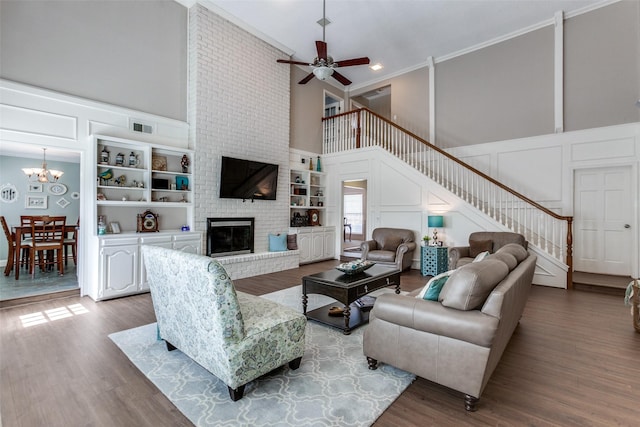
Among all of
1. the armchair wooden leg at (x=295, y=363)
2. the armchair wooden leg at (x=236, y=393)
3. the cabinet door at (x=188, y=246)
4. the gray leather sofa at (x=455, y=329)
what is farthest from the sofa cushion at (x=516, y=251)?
the cabinet door at (x=188, y=246)

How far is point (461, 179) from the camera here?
6441mm

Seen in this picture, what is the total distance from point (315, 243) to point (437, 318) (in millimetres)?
5688

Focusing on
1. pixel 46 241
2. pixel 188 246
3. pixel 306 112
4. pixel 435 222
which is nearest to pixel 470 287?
pixel 435 222

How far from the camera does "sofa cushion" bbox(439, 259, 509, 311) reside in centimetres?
193

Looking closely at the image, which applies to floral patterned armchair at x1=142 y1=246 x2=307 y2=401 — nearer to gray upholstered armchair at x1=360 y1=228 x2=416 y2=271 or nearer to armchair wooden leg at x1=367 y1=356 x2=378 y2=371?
armchair wooden leg at x1=367 y1=356 x2=378 y2=371

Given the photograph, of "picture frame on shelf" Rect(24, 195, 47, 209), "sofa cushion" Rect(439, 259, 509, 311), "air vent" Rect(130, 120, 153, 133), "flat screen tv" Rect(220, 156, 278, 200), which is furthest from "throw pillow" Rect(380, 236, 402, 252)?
"picture frame on shelf" Rect(24, 195, 47, 209)

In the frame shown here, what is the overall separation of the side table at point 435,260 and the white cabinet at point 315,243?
107 inches

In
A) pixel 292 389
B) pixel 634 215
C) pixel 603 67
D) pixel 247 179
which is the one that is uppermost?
pixel 603 67

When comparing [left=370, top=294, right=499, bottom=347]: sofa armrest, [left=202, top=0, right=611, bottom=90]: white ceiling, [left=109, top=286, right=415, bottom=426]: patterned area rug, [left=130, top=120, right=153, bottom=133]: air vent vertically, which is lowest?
[left=109, top=286, right=415, bottom=426]: patterned area rug

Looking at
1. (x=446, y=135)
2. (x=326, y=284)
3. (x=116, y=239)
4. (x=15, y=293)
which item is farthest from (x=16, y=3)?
(x=446, y=135)

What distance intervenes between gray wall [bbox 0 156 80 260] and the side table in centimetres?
852

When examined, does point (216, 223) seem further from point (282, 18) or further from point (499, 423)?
point (499, 423)

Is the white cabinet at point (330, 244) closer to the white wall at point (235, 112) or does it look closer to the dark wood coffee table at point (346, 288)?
the white wall at point (235, 112)

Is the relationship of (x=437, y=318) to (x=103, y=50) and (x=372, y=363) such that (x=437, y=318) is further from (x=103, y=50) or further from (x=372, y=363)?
(x=103, y=50)
